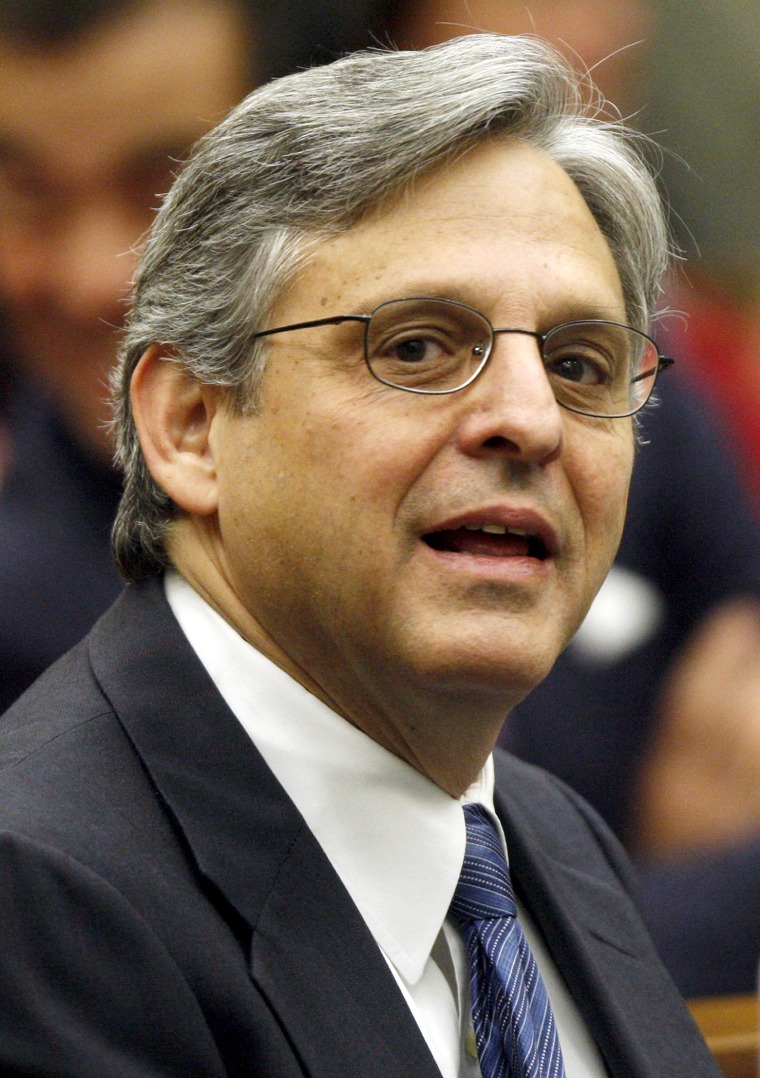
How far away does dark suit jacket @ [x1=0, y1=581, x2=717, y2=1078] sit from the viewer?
53.7 inches

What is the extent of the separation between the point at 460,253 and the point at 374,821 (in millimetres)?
858

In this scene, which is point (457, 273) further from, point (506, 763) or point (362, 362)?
point (506, 763)

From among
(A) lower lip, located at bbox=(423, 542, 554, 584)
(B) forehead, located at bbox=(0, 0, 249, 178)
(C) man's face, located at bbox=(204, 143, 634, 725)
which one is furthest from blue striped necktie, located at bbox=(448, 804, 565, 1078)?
(B) forehead, located at bbox=(0, 0, 249, 178)

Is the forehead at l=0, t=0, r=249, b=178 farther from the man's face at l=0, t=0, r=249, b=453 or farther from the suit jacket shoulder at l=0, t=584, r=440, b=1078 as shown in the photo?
the suit jacket shoulder at l=0, t=584, r=440, b=1078

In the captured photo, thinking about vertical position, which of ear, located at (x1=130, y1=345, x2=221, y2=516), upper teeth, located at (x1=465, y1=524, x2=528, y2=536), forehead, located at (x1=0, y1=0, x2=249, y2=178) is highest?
forehead, located at (x1=0, y1=0, x2=249, y2=178)

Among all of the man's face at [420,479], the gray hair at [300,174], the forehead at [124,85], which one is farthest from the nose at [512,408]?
the forehead at [124,85]

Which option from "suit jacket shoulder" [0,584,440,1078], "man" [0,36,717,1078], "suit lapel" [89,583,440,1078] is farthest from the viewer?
"man" [0,36,717,1078]

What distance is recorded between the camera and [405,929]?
177 cm

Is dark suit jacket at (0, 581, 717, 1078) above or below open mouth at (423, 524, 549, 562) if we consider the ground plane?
below

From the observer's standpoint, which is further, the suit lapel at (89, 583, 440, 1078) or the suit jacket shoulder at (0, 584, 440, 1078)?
the suit lapel at (89, 583, 440, 1078)

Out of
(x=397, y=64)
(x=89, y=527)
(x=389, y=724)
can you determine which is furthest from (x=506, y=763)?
(x=397, y=64)

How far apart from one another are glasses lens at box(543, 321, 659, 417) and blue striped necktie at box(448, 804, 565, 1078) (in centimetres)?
72

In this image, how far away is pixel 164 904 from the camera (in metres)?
1.53

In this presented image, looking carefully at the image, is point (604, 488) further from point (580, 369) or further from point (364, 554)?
point (364, 554)
